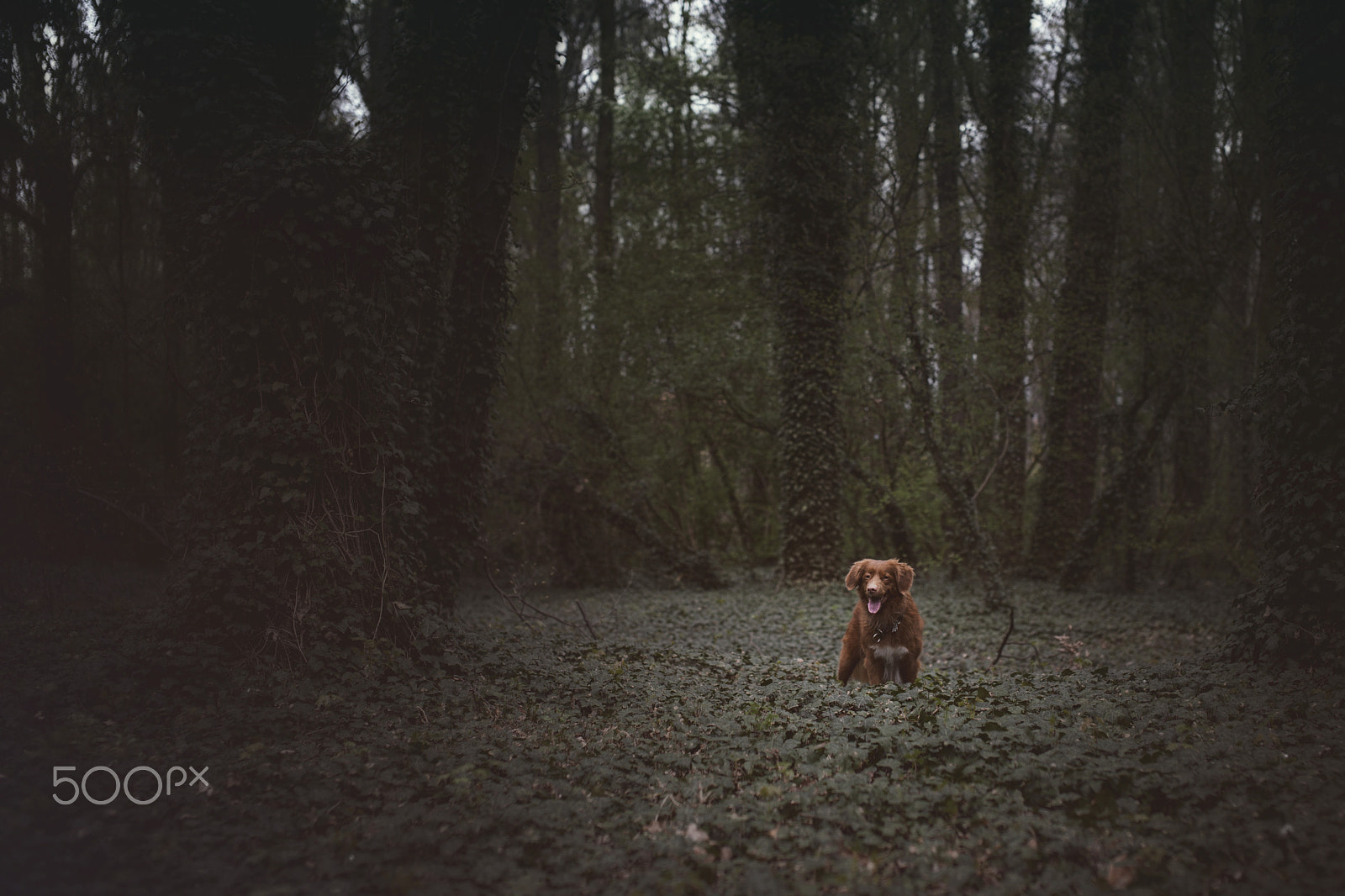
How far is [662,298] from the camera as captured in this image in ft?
53.6

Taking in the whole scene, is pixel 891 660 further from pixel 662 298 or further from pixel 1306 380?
pixel 662 298

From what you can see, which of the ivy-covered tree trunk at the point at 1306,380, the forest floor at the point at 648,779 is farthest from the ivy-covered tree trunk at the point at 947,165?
the forest floor at the point at 648,779

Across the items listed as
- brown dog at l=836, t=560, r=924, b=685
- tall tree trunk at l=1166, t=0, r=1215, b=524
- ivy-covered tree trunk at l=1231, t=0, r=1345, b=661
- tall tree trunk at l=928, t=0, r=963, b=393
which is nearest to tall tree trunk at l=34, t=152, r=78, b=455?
brown dog at l=836, t=560, r=924, b=685

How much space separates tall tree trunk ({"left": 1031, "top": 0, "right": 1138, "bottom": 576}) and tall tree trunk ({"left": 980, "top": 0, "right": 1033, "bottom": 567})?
0.74 metres

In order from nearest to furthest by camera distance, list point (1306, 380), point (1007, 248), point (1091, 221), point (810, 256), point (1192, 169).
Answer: point (1306, 380), point (1192, 169), point (810, 256), point (1091, 221), point (1007, 248)

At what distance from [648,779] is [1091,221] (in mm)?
13857

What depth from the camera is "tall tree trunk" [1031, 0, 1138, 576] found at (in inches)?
565

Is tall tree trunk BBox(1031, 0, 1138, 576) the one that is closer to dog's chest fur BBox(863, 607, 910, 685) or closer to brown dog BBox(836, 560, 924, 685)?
brown dog BBox(836, 560, 924, 685)

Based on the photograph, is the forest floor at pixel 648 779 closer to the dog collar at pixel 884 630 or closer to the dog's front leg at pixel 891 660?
the dog's front leg at pixel 891 660

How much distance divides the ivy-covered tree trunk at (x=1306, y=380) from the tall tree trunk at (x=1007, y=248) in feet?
24.2

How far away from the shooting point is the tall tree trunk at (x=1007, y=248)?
46.6 feet

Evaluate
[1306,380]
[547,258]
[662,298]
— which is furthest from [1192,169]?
[547,258]

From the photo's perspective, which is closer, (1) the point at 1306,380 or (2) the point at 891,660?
(1) the point at 1306,380

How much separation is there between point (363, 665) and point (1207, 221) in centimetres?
1383
